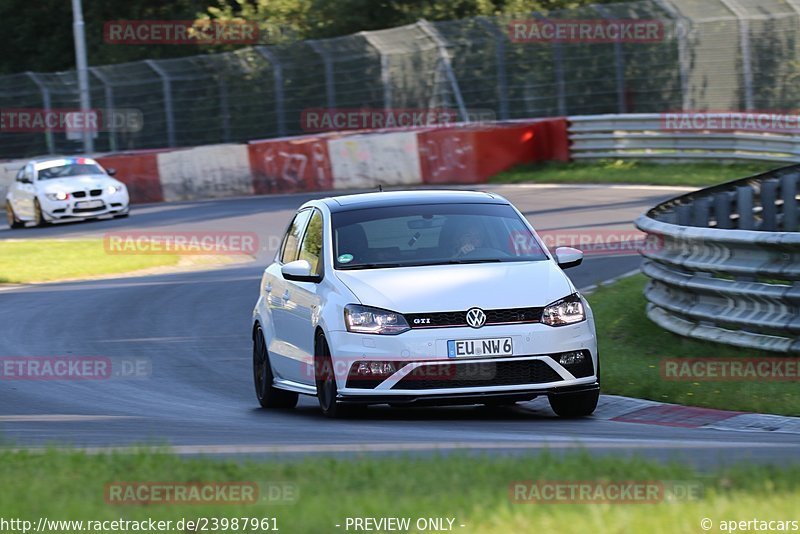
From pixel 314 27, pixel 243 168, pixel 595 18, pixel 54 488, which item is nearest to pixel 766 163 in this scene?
pixel 595 18

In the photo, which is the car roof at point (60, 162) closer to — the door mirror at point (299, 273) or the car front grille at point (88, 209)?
the car front grille at point (88, 209)

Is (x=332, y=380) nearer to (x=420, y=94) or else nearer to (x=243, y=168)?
(x=243, y=168)

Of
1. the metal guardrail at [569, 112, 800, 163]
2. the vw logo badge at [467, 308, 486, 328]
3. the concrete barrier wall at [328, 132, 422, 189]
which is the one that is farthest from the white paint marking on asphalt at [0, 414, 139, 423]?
the concrete barrier wall at [328, 132, 422, 189]

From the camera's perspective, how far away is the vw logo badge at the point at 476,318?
30.9 ft

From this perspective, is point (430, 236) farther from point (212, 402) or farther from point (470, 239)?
point (212, 402)

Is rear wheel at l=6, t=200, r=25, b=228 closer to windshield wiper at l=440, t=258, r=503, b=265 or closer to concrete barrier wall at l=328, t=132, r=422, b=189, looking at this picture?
concrete barrier wall at l=328, t=132, r=422, b=189

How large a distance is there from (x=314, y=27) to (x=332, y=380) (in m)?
43.0

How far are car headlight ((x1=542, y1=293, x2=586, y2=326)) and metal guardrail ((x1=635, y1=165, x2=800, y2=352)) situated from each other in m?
1.61

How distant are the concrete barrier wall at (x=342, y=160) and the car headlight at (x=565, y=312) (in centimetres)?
2162

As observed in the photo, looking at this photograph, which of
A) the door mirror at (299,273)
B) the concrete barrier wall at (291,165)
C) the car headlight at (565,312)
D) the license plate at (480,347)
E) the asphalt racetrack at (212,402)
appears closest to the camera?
the asphalt racetrack at (212,402)

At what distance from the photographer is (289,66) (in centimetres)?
3894

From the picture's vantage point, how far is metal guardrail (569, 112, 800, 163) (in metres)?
27.2

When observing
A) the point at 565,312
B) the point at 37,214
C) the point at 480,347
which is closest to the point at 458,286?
the point at 480,347

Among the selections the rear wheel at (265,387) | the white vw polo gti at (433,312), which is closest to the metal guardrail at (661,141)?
the rear wheel at (265,387)
